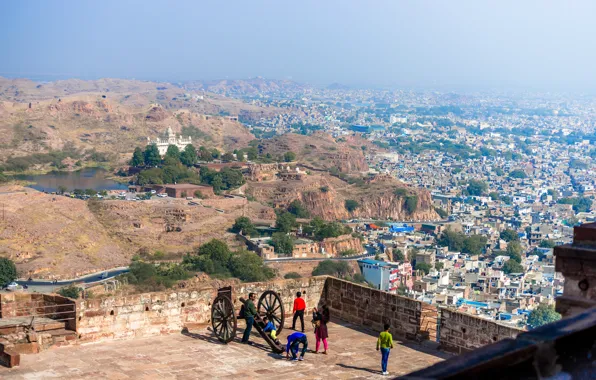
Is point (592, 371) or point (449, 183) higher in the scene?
point (592, 371)

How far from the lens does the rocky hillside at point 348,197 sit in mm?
82125

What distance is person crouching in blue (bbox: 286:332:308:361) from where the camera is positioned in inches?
366

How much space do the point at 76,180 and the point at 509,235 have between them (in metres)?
43.9

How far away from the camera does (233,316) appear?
976 centimetres

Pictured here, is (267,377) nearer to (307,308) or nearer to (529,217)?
(307,308)

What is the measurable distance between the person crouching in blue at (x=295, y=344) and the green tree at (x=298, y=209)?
6736cm

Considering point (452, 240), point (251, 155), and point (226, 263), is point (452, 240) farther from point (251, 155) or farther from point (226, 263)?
point (251, 155)

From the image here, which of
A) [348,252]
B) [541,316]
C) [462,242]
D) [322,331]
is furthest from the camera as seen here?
[462,242]

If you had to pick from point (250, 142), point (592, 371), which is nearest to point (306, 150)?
point (250, 142)

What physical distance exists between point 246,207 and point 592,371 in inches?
2760

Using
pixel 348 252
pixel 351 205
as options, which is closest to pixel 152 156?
pixel 351 205

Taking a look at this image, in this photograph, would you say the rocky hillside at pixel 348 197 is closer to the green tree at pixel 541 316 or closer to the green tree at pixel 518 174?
the green tree at pixel 541 316

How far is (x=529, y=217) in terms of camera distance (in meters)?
91.4

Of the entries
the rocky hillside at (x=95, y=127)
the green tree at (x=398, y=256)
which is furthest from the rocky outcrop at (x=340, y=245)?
the rocky hillside at (x=95, y=127)
